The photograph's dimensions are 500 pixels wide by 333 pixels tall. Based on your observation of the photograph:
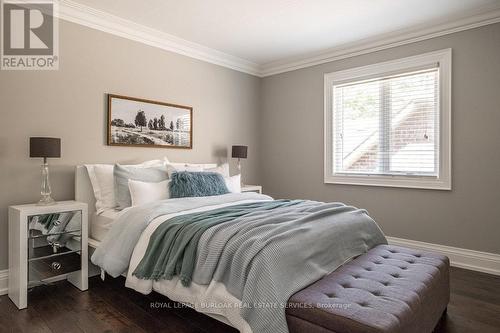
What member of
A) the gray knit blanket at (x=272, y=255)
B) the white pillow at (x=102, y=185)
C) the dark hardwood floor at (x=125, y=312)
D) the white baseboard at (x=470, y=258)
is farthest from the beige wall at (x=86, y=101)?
the white baseboard at (x=470, y=258)

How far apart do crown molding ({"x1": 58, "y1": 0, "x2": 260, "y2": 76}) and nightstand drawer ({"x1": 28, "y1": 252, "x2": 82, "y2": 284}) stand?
2.21 meters

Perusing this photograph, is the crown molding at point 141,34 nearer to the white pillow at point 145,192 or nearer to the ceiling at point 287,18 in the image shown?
the ceiling at point 287,18

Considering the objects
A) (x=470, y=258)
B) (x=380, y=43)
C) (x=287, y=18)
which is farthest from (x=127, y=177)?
(x=470, y=258)

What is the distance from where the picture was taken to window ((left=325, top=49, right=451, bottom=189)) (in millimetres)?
3492

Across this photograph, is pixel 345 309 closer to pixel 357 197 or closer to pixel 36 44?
pixel 357 197

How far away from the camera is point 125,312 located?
232 cm

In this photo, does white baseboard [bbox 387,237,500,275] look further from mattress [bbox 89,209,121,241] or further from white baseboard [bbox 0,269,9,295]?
white baseboard [bbox 0,269,9,295]

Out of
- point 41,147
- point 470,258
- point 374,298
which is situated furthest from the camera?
point 470,258

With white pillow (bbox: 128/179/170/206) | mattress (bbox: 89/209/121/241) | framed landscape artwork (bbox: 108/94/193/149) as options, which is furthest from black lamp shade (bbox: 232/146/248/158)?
mattress (bbox: 89/209/121/241)

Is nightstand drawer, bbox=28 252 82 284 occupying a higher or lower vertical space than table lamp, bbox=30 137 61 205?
lower

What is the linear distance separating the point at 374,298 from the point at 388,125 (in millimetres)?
2806

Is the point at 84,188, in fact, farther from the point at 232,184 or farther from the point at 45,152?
the point at 232,184

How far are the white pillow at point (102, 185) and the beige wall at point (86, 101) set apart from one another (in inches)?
7.4

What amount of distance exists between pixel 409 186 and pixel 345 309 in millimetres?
2653
